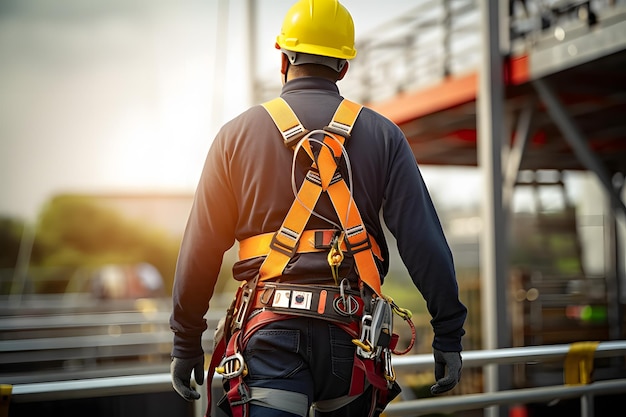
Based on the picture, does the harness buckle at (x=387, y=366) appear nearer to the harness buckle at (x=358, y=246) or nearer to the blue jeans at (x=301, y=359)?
the blue jeans at (x=301, y=359)

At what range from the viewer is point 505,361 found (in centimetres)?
394

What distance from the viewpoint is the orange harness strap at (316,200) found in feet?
8.10

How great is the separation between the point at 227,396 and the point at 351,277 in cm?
52

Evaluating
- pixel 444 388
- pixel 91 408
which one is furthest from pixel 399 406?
pixel 91 408

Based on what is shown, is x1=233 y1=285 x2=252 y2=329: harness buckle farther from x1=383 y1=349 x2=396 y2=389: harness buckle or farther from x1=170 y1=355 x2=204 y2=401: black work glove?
x1=383 y1=349 x2=396 y2=389: harness buckle

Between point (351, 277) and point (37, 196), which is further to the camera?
point (37, 196)

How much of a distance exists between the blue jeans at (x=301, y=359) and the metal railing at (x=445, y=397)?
873 millimetres

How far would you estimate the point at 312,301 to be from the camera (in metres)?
2.42

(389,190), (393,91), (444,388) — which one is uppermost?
(393,91)

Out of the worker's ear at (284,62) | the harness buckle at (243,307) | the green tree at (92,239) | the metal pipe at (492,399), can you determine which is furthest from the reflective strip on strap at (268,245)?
the green tree at (92,239)

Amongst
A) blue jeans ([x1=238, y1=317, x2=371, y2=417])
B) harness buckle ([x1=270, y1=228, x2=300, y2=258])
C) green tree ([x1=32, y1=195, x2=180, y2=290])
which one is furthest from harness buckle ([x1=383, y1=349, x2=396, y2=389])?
green tree ([x1=32, y1=195, x2=180, y2=290])

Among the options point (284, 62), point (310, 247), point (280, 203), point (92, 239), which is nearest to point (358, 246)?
point (310, 247)

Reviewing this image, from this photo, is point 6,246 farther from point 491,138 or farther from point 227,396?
point 227,396

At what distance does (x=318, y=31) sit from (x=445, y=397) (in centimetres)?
217
